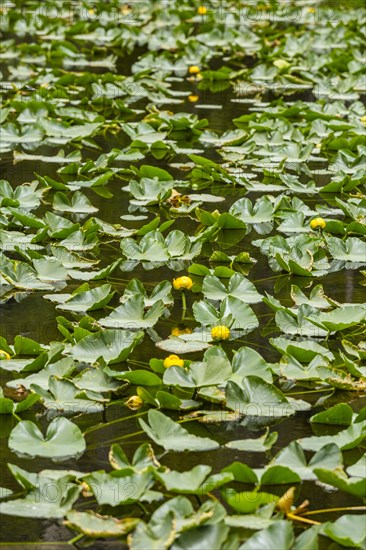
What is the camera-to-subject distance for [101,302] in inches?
117

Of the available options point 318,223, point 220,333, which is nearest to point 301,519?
point 220,333

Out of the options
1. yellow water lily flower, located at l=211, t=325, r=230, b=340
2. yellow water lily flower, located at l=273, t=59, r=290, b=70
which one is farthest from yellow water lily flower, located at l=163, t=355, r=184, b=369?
yellow water lily flower, located at l=273, t=59, r=290, b=70

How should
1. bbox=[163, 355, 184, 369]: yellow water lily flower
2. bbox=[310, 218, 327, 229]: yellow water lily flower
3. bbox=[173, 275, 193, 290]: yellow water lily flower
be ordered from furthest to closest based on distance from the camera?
1. bbox=[310, 218, 327, 229]: yellow water lily flower
2. bbox=[173, 275, 193, 290]: yellow water lily flower
3. bbox=[163, 355, 184, 369]: yellow water lily flower

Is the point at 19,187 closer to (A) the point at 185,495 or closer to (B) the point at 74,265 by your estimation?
(B) the point at 74,265

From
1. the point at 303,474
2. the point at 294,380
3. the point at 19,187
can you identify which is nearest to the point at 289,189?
the point at 19,187

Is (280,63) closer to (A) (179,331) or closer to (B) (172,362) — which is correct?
(A) (179,331)

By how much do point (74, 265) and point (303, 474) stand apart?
142 centimetres

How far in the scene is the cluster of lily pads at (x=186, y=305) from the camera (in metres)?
2.04

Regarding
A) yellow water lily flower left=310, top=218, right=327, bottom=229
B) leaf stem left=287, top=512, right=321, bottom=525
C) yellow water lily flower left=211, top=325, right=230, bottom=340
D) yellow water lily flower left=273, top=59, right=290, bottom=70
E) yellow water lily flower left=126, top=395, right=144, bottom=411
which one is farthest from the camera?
yellow water lily flower left=273, top=59, right=290, bottom=70

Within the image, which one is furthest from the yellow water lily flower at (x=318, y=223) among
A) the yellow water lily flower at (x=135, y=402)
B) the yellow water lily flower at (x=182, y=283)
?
the yellow water lily flower at (x=135, y=402)

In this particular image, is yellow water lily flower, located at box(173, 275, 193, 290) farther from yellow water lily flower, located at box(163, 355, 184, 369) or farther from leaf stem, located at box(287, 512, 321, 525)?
leaf stem, located at box(287, 512, 321, 525)

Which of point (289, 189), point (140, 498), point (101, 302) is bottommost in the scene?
point (289, 189)

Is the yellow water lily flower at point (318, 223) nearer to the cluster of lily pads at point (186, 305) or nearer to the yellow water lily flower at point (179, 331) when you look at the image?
the cluster of lily pads at point (186, 305)

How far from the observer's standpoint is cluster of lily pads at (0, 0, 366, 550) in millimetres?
2043
